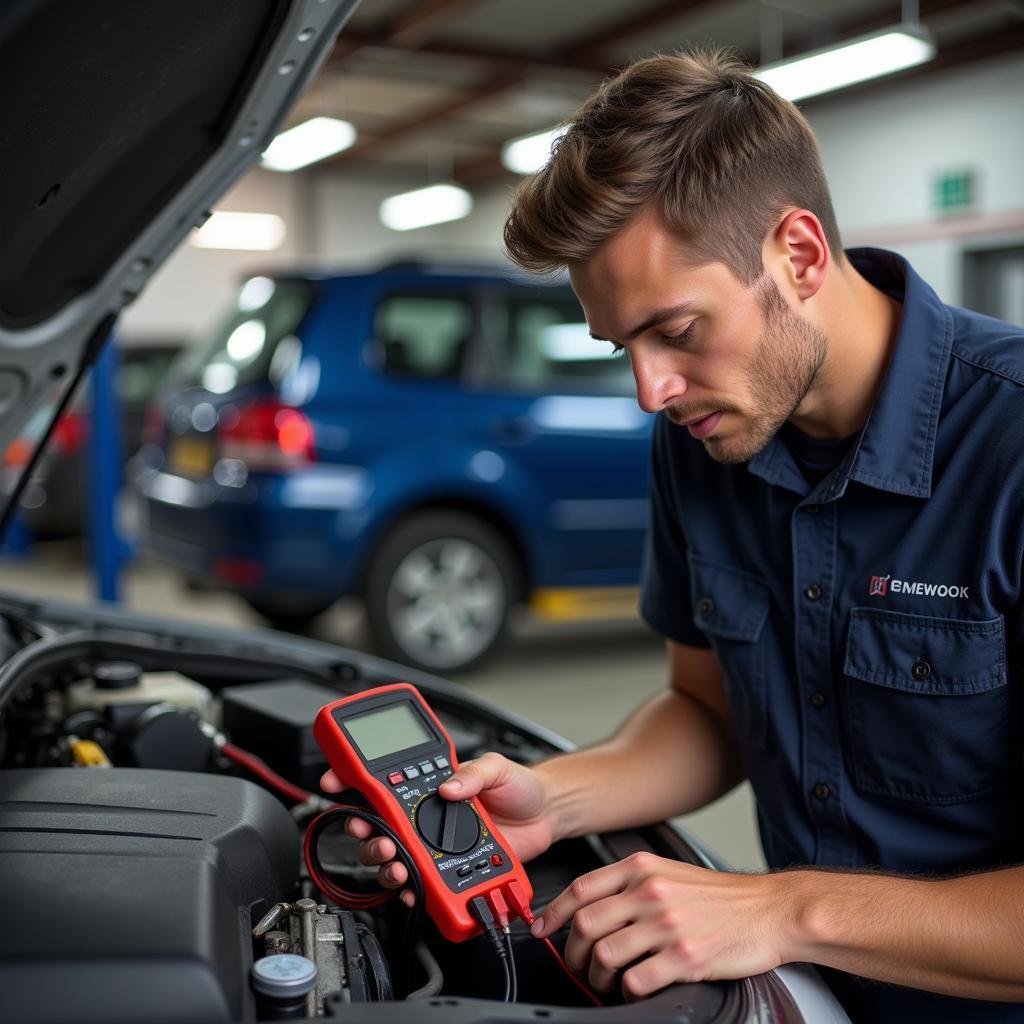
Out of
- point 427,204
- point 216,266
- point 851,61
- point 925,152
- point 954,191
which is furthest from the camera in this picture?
point 216,266

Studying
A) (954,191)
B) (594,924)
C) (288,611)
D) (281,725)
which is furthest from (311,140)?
(594,924)

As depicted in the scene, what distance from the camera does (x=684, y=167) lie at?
1097 mm

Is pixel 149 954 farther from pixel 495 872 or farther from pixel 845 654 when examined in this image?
pixel 845 654

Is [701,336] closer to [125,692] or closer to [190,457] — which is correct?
[125,692]

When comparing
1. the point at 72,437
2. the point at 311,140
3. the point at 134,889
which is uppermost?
the point at 134,889

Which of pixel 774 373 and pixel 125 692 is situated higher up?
pixel 774 373

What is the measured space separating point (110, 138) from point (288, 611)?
3.91 meters

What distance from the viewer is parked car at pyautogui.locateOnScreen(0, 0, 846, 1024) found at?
29.8 inches

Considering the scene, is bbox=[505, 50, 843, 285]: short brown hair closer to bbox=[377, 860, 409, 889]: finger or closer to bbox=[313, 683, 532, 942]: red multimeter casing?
bbox=[313, 683, 532, 942]: red multimeter casing

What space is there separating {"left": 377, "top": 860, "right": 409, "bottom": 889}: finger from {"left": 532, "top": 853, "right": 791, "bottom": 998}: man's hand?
0.12m

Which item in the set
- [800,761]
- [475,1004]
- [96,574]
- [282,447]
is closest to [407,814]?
[475,1004]

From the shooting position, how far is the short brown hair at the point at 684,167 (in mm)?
1094

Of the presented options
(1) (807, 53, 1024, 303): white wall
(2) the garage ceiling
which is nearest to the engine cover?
(2) the garage ceiling

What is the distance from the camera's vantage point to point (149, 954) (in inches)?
28.4
